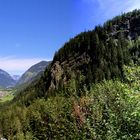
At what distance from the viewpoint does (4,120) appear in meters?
192

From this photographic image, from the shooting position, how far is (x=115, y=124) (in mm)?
23781

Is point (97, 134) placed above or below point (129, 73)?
below

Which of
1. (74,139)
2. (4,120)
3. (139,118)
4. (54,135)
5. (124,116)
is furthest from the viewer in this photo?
(4,120)

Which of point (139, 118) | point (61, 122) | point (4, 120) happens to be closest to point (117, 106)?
point (139, 118)

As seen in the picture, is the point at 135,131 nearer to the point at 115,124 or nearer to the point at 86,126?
the point at 115,124

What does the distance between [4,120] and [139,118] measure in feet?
574

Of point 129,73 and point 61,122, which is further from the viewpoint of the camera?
point 61,122

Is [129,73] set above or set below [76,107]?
above

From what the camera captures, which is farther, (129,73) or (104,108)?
(104,108)

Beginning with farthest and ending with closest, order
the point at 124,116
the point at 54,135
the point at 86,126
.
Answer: the point at 54,135 → the point at 86,126 → the point at 124,116

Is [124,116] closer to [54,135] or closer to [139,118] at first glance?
[139,118]

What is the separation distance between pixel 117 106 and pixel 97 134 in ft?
6.87

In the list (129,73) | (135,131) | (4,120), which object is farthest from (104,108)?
(4,120)

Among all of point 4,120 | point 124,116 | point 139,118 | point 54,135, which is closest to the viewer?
point 139,118
